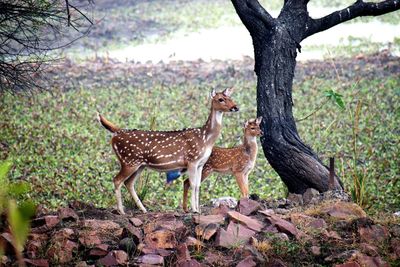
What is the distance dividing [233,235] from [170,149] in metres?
2.16

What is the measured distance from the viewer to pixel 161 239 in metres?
6.83

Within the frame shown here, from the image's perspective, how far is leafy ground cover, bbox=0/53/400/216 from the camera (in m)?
11.3

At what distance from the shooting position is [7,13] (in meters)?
9.66

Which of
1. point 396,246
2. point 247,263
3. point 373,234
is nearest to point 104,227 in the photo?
point 247,263

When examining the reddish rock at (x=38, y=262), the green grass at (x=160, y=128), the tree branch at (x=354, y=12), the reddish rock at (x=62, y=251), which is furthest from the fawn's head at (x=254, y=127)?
the reddish rock at (x=38, y=262)

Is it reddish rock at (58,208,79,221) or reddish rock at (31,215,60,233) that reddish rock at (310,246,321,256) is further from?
reddish rock at (31,215,60,233)

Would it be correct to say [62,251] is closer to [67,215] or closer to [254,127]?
[67,215]

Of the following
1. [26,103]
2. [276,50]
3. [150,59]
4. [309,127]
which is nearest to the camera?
[276,50]

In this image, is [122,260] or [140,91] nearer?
[122,260]

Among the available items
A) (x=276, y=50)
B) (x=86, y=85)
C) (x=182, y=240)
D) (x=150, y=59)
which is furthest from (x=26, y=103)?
(x=182, y=240)

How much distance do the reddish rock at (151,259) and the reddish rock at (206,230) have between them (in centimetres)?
51

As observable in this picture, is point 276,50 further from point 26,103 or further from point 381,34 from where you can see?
point 381,34

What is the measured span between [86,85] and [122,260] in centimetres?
1153

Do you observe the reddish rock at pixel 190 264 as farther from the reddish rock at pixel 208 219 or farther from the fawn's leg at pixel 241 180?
the fawn's leg at pixel 241 180
